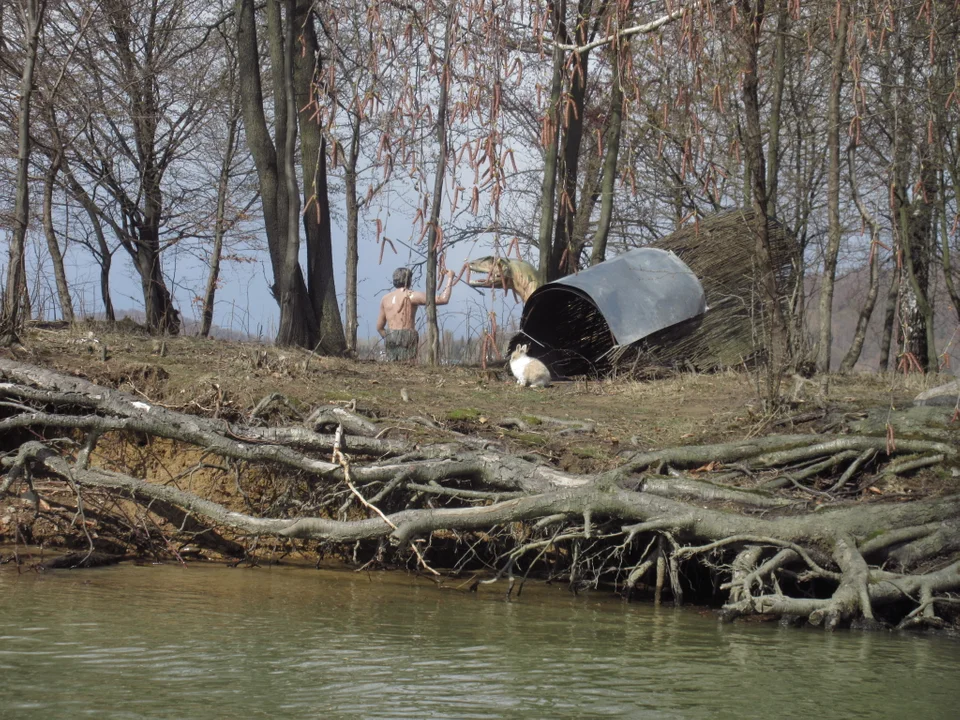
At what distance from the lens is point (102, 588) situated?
5.61m

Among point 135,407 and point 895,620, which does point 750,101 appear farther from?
point 135,407

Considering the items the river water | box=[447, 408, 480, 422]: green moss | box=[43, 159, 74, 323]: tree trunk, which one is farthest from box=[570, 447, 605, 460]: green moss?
box=[43, 159, 74, 323]: tree trunk

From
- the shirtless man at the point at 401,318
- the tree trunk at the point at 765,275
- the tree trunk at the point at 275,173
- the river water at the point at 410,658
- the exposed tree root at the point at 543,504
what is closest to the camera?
the river water at the point at 410,658

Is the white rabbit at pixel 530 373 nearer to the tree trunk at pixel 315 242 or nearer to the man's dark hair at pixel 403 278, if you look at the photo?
the tree trunk at pixel 315 242

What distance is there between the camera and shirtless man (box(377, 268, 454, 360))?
1331cm

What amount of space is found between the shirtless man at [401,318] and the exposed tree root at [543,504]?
596 cm

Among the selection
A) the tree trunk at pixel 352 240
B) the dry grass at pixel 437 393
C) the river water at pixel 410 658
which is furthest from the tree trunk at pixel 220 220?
the river water at pixel 410 658

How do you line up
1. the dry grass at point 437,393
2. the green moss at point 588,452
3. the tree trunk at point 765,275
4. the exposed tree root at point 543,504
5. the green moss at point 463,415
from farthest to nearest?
the tree trunk at point 765,275
the green moss at point 463,415
the dry grass at point 437,393
the green moss at point 588,452
the exposed tree root at point 543,504

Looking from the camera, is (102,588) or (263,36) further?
(263,36)

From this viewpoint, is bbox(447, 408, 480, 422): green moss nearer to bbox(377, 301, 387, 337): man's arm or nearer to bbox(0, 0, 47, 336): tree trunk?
bbox(0, 0, 47, 336): tree trunk

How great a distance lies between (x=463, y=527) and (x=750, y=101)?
16.2 feet

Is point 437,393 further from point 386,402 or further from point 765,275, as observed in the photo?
point 765,275

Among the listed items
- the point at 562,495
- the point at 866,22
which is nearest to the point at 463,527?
the point at 562,495

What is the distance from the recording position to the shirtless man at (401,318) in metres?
13.3
